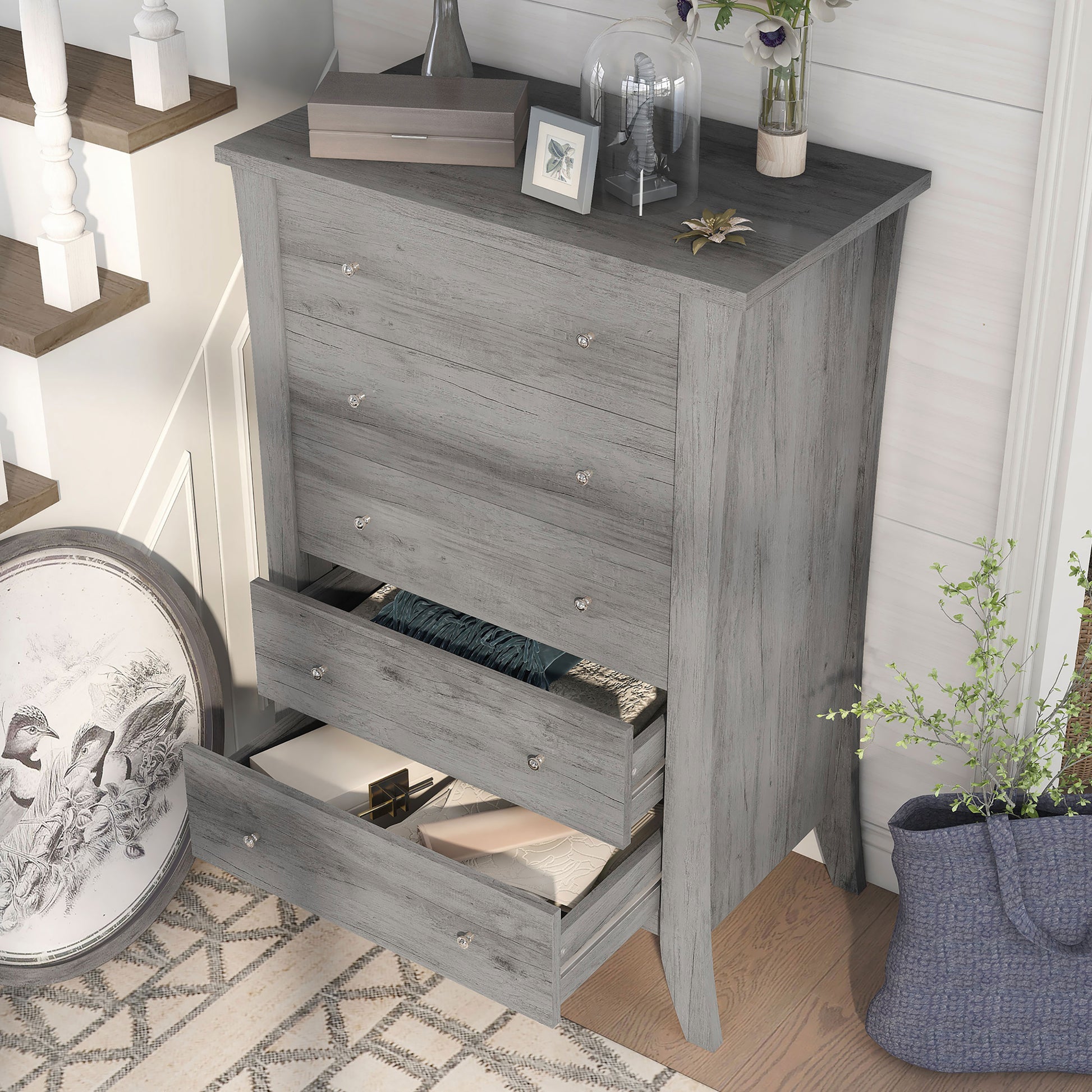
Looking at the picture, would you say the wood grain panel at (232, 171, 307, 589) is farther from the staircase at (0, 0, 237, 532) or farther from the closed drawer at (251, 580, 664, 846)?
the staircase at (0, 0, 237, 532)

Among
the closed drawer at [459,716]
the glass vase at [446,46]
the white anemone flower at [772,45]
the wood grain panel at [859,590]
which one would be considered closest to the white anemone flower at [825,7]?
the white anemone flower at [772,45]

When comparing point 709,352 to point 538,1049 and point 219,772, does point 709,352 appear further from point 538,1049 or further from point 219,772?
point 538,1049

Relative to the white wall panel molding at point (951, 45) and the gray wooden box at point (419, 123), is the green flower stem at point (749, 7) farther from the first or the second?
the gray wooden box at point (419, 123)

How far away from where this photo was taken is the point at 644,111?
147 cm

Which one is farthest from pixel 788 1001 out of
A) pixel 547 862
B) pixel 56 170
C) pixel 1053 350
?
pixel 56 170

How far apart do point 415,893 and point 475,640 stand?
0.31 metres

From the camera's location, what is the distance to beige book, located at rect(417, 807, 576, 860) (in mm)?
1758

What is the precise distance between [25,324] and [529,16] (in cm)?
73

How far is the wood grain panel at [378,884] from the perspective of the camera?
5.16 feet

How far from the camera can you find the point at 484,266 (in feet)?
4.79

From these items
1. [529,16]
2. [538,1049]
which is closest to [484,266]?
[529,16]

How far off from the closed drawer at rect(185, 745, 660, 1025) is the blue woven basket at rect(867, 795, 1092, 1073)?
32 centimetres

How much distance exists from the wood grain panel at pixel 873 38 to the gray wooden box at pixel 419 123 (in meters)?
0.21

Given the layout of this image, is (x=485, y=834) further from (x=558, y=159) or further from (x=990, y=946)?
(x=558, y=159)
